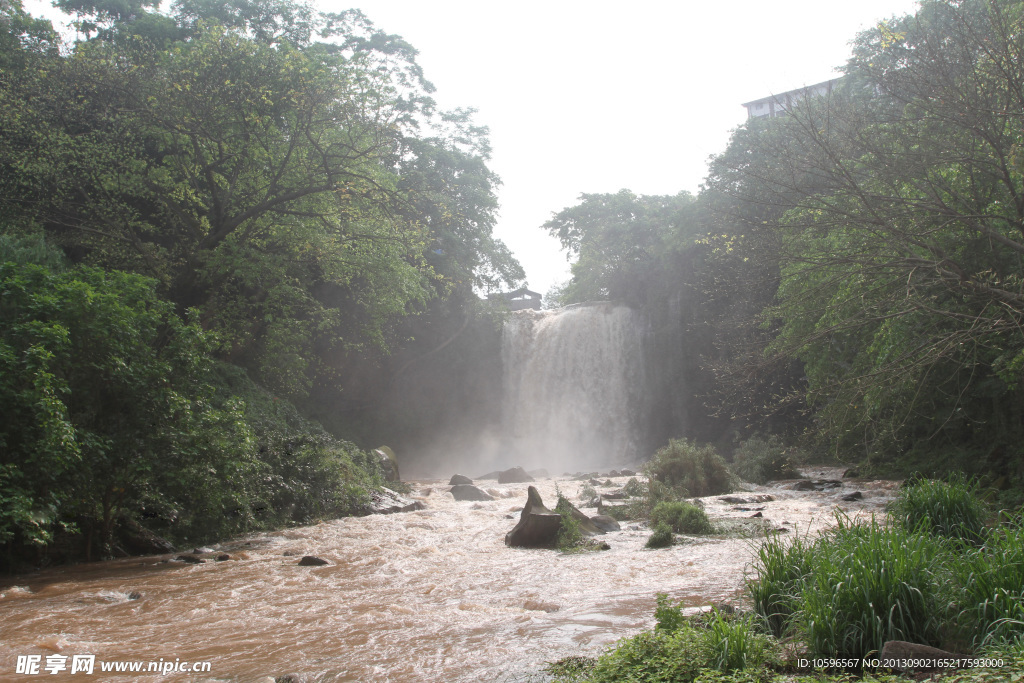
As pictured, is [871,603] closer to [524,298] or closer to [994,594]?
[994,594]

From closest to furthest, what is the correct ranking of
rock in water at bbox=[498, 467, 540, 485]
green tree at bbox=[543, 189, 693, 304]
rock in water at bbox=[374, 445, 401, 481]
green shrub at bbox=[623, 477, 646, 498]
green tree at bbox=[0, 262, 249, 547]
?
green tree at bbox=[0, 262, 249, 547] → green shrub at bbox=[623, 477, 646, 498] → rock in water at bbox=[374, 445, 401, 481] → rock in water at bbox=[498, 467, 540, 485] → green tree at bbox=[543, 189, 693, 304]

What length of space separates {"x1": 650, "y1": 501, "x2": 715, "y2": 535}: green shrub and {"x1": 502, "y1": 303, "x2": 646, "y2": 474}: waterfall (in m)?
18.0

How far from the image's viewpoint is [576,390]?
29125 mm

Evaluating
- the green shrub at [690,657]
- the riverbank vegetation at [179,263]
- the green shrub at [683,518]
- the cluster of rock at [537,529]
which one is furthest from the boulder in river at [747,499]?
the green shrub at [690,657]

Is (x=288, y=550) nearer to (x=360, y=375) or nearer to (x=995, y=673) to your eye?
(x=995, y=673)

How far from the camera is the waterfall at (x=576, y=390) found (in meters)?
28.8

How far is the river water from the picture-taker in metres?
4.84

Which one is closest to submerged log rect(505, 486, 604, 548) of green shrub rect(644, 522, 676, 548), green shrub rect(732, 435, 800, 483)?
green shrub rect(644, 522, 676, 548)

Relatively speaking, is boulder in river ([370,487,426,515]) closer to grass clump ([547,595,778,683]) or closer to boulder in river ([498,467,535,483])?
boulder in river ([498,467,535,483])

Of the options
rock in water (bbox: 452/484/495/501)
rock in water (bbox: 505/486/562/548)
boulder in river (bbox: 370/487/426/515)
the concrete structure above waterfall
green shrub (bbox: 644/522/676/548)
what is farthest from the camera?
the concrete structure above waterfall

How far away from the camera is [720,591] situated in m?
6.30

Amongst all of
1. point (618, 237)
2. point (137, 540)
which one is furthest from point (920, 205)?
point (618, 237)

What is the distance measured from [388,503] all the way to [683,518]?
674 cm

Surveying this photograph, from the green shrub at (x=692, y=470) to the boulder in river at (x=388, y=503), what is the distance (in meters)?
5.45
